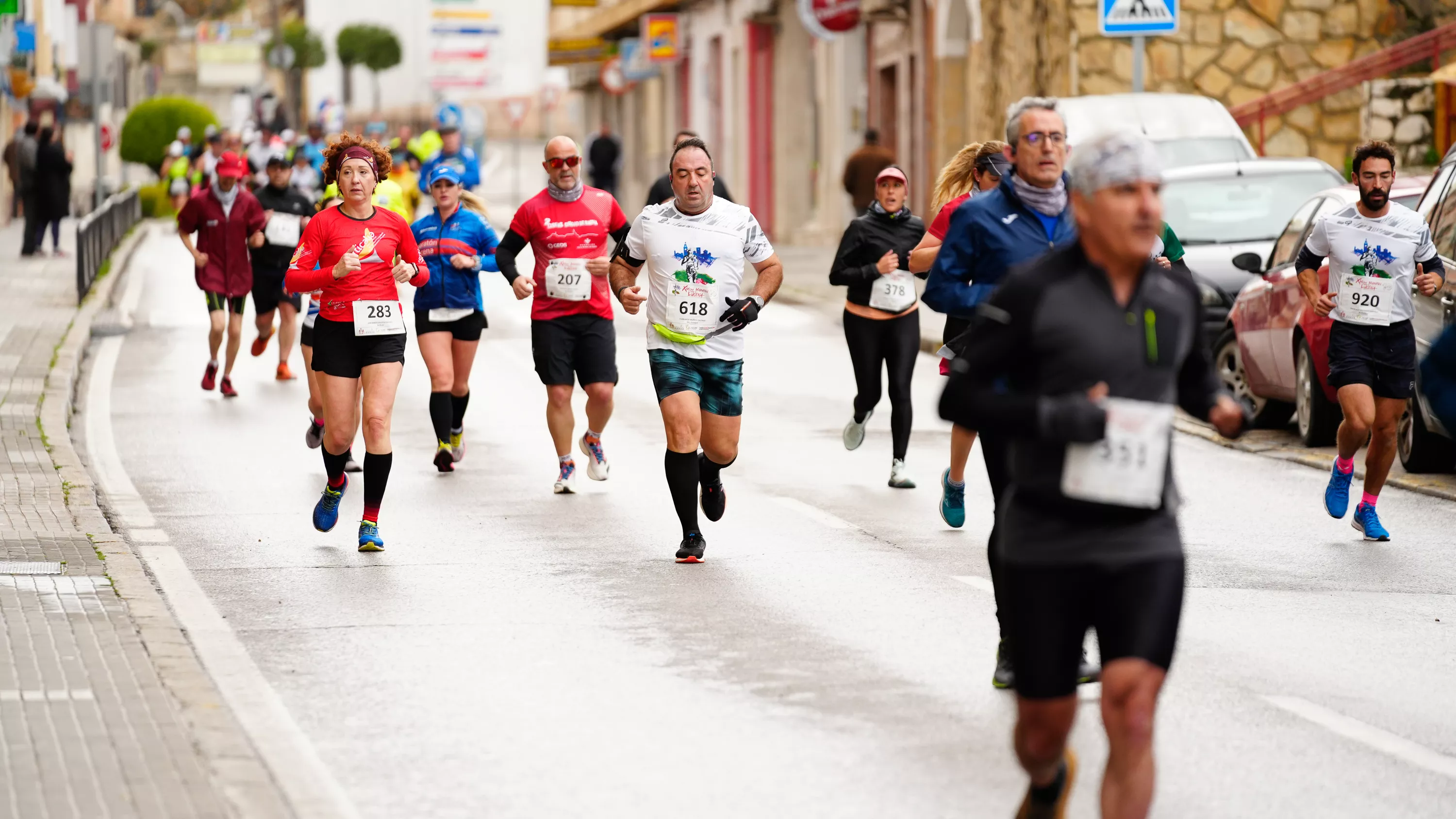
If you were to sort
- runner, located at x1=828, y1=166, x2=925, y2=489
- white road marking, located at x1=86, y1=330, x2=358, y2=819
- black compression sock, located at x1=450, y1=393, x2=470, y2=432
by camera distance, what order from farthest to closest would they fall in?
black compression sock, located at x1=450, y1=393, x2=470, y2=432
runner, located at x1=828, y1=166, x2=925, y2=489
white road marking, located at x1=86, y1=330, x2=358, y2=819

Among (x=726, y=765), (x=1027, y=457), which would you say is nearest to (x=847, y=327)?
(x=726, y=765)

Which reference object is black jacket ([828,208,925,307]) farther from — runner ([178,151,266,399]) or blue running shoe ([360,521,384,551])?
runner ([178,151,266,399])

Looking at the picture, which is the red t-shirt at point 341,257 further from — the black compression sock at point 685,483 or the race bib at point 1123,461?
the race bib at point 1123,461

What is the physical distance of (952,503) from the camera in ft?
35.6

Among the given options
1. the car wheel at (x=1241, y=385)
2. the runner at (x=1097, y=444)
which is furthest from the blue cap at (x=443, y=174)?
the runner at (x=1097, y=444)

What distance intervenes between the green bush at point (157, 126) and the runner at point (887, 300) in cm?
4621

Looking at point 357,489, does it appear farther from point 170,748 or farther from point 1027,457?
point 1027,457

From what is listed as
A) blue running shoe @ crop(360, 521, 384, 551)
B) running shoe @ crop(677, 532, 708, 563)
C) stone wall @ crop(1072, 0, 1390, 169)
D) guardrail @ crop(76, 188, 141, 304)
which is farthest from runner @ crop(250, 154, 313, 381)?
stone wall @ crop(1072, 0, 1390, 169)

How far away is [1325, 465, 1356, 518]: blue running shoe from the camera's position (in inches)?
448

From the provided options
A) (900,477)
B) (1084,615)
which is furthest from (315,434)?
(1084,615)

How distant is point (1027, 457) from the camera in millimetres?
5160

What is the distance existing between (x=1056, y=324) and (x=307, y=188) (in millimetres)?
31677

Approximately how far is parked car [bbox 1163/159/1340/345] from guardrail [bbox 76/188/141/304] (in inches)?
478

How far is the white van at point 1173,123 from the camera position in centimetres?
2297
